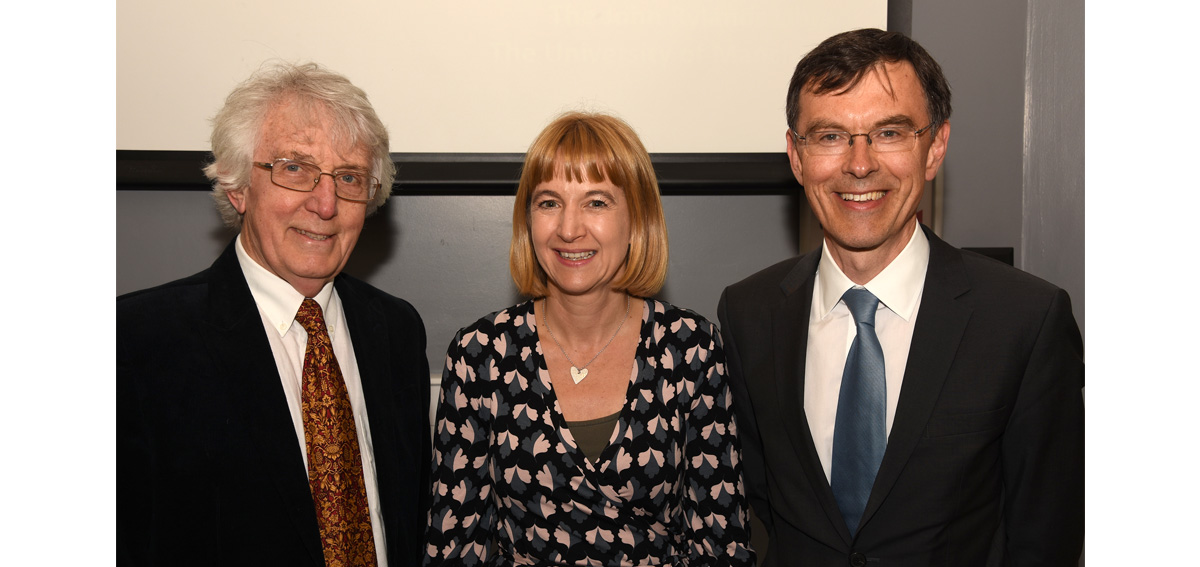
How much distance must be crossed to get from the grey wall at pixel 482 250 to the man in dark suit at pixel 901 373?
170 cm

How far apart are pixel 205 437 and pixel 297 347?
29 centimetres

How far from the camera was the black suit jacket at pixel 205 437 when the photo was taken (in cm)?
159

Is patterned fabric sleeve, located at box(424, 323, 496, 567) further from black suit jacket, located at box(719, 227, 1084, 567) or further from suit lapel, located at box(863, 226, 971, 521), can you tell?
suit lapel, located at box(863, 226, 971, 521)

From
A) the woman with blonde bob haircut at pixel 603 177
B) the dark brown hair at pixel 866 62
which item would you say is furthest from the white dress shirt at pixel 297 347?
the dark brown hair at pixel 866 62

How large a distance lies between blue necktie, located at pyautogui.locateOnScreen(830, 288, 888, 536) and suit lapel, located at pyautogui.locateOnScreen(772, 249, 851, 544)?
39mm

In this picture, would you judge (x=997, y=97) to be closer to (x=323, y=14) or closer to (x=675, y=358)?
(x=675, y=358)

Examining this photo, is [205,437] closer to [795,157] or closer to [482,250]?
[795,157]

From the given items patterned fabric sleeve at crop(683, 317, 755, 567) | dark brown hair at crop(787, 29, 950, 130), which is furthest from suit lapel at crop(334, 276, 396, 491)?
dark brown hair at crop(787, 29, 950, 130)

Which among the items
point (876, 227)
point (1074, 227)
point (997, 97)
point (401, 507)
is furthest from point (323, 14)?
point (1074, 227)

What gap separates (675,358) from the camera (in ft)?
6.30

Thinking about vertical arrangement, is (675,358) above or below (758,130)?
below

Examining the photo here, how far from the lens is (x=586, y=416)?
1888 millimetres

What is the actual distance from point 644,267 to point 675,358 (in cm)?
27

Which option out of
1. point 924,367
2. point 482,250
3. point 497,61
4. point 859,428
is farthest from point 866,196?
point 482,250
